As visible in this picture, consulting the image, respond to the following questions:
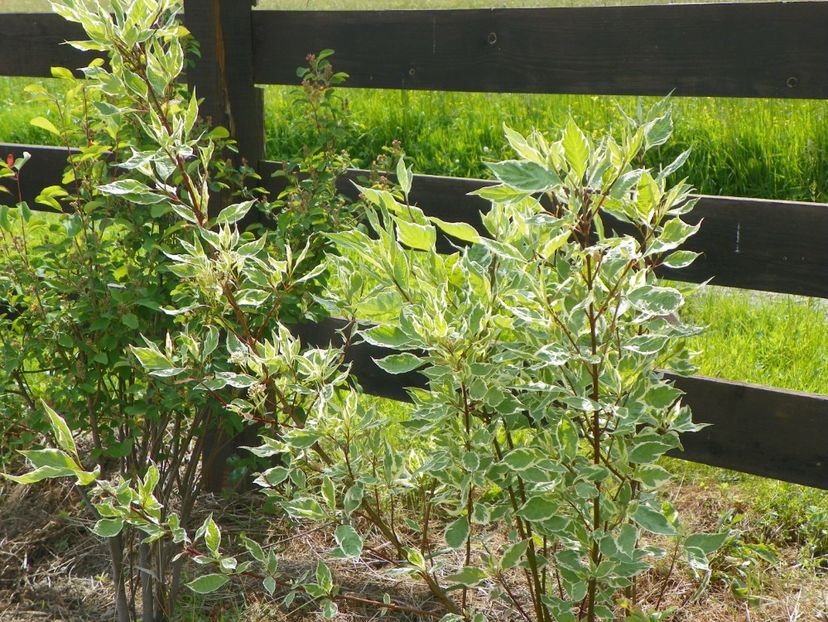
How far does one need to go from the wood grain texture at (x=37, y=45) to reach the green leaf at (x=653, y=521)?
279cm

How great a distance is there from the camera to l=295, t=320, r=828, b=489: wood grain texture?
2414 millimetres

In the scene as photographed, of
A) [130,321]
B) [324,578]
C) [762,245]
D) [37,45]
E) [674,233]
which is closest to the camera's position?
[674,233]

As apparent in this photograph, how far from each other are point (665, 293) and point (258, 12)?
2.05 m

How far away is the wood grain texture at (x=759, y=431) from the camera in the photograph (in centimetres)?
241

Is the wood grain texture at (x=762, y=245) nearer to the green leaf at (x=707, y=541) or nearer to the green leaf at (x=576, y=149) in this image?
the green leaf at (x=707, y=541)

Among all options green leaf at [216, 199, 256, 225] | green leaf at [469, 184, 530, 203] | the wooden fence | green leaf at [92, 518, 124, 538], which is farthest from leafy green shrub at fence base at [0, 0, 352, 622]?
green leaf at [469, 184, 530, 203]

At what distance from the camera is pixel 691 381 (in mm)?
2535

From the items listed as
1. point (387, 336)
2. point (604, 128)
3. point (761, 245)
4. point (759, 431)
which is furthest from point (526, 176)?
point (604, 128)

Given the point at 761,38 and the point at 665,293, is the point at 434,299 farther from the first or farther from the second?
the point at 761,38

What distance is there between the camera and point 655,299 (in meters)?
1.41

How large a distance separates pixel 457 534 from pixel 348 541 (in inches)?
8.0

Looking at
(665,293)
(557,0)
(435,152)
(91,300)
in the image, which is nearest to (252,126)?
(91,300)

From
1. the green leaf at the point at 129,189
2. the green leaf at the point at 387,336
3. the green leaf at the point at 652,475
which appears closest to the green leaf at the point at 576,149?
the green leaf at the point at 387,336

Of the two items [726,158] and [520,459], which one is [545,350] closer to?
[520,459]
